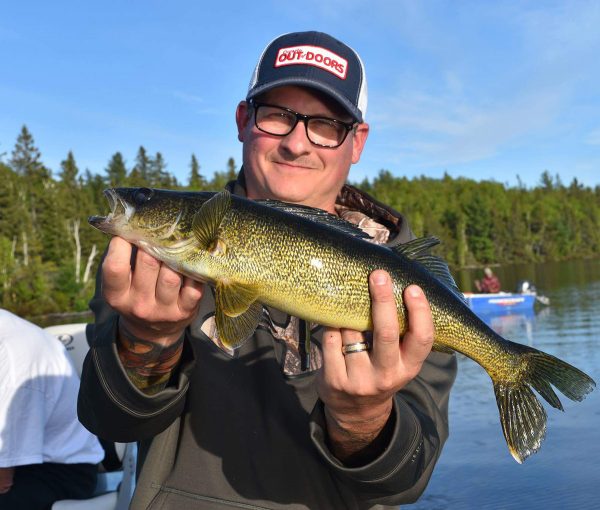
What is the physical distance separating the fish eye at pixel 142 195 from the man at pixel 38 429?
272cm

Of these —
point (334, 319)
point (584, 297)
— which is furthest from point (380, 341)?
point (584, 297)

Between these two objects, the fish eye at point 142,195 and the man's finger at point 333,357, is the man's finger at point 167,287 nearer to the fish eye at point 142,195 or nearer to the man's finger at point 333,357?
the fish eye at point 142,195

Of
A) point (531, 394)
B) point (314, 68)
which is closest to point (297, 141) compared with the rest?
point (314, 68)

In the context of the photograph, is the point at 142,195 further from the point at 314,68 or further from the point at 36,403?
the point at 36,403

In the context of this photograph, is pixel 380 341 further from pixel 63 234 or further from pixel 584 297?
pixel 63 234

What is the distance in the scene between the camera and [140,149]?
12444 centimetres

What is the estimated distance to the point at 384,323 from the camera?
8.09ft

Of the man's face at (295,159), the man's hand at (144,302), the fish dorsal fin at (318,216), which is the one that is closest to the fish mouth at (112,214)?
the man's hand at (144,302)

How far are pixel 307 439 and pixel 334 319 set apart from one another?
758 millimetres

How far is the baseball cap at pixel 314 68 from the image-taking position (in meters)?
3.56

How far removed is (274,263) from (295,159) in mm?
1077

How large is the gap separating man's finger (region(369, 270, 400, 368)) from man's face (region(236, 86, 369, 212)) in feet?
4.09

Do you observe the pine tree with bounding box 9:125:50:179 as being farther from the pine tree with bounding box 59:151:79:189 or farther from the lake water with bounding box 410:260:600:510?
the lake water with bounding box 410:260:600:510

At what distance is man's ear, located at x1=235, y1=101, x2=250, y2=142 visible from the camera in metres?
3.94
